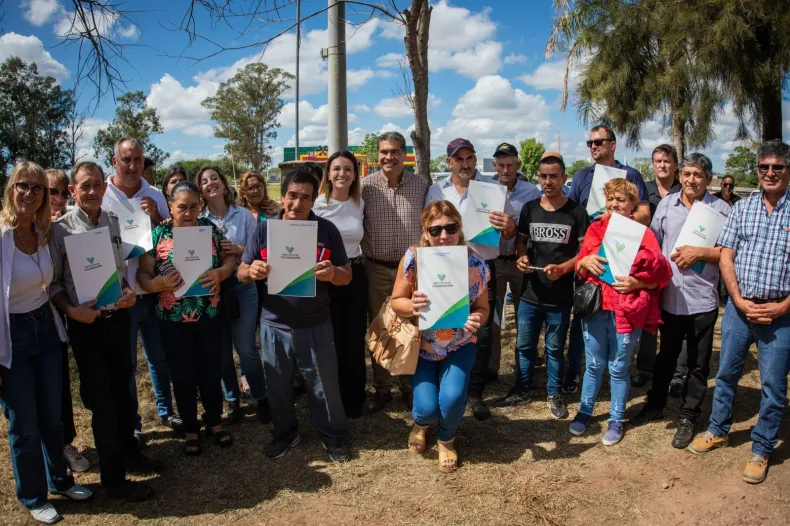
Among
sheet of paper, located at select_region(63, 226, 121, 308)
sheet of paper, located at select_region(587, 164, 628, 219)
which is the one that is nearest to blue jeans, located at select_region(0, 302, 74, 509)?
sheet of paper, located at select_region(63, 226, 121, 308)

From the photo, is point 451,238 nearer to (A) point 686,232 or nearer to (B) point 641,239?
(B) point 641,239

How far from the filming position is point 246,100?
179 feet

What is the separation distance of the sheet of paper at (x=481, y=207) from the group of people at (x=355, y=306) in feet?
0.28

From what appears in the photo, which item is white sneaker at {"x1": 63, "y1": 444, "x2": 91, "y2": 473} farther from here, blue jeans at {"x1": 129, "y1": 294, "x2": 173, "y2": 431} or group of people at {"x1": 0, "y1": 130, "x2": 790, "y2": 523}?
blue jeans at {"x1": 129, "y1": 294, "x2": 173, "y2": 431}

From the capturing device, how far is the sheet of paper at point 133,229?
3863mm

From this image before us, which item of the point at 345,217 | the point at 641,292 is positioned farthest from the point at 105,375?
the point at 641,292

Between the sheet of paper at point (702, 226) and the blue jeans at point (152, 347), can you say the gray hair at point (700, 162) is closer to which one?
the sheet of paper at point (702, 226)

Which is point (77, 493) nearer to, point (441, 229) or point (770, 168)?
point (441, 229)

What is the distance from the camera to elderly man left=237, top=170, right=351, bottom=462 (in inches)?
155

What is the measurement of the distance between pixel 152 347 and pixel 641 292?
13.1ft

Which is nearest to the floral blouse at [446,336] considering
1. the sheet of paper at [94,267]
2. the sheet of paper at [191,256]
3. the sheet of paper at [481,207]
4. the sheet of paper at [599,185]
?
the sheet of paper at [481,207]

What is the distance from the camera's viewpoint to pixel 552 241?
183 inches

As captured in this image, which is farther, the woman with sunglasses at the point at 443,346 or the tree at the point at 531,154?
the tree at the point at 531,154

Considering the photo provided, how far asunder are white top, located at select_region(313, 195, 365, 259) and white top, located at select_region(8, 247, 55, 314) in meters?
2.03
